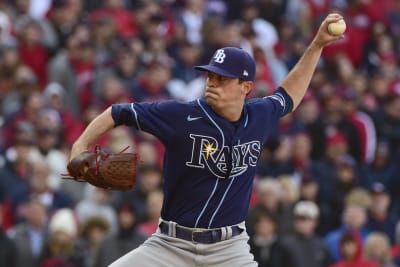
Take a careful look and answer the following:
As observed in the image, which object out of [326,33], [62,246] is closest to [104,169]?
[326,33]

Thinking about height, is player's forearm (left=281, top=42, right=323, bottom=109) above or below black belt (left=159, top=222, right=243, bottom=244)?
above

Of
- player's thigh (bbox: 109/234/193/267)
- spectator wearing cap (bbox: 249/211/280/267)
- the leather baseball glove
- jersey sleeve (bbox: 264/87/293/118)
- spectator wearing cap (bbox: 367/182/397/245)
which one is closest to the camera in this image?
the leather baseball glove

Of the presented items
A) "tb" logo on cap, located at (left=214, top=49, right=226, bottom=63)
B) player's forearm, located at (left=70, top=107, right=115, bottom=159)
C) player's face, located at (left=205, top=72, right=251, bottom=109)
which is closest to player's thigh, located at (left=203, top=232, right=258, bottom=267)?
player's face, located at (left=205, top=72, right=251, bottom=109)

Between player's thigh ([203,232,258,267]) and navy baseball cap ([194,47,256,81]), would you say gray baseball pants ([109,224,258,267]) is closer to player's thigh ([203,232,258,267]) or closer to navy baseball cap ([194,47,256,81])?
player's thigh ([203,232,258,267])

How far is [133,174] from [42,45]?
24.8 ft

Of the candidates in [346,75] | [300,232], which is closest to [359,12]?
[346,75]

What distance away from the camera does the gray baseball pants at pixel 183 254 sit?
7.07 metres

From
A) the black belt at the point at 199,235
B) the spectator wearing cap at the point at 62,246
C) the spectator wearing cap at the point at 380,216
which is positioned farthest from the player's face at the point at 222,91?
the spectator wearing cap at the point at 380,216

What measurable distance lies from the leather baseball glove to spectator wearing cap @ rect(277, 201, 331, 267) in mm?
4496

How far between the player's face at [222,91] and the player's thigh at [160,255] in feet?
2.81

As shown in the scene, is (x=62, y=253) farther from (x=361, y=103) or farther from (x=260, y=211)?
(x=361, y=103)

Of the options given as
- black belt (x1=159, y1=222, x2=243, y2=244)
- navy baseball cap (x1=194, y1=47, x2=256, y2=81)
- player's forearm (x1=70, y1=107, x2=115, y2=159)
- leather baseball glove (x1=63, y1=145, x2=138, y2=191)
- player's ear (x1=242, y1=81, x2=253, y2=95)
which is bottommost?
black belt (x1=159, y1=222, x2=243, y2=244)

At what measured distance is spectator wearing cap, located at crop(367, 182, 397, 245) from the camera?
41.5ft

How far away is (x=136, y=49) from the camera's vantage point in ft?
47.9
